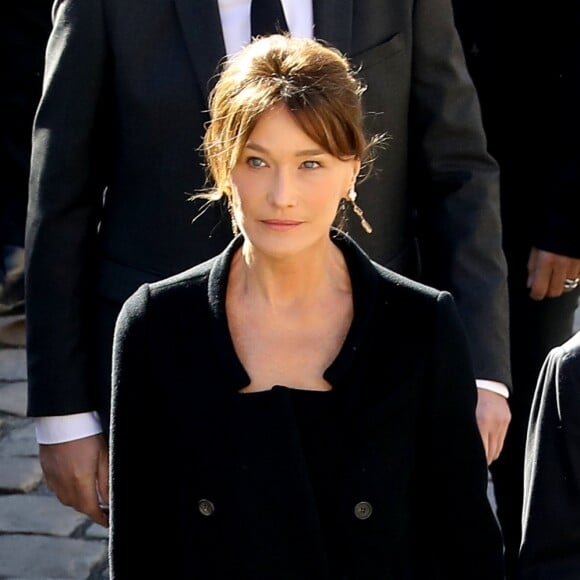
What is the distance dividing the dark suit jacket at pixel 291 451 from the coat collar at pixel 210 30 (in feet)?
1.51

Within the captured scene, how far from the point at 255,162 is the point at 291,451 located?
437mm

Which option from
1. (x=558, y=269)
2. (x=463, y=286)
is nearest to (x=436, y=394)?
(x=463, y=286)

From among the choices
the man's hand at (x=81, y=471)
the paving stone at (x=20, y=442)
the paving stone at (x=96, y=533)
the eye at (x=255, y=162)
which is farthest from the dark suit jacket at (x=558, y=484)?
the paving stone at (x=20, y=442)

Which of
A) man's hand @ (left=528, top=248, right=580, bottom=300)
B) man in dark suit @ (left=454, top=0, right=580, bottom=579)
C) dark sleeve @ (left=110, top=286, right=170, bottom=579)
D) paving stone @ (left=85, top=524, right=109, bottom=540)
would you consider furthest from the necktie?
paving stone @ (left=85, top=524, right=109, bottom=540)

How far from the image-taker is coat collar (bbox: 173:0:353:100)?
290cm

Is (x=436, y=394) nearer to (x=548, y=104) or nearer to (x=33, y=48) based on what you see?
(x=548, y=104)

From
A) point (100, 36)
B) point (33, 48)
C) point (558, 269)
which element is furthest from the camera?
point (33, 48)

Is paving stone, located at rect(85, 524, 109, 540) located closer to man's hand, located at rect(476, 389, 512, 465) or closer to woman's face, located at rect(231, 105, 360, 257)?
man's hand, located at rect(476, 389, 512, 465)

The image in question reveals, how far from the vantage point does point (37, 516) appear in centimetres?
468

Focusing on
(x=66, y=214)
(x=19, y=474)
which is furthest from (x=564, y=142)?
(x=19, y=474)

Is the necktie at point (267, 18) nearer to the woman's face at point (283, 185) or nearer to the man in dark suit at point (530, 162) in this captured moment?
the woman's face at point (283, 185)

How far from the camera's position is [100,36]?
115 inches

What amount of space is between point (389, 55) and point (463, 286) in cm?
46

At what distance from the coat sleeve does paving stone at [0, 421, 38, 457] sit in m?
2.12
